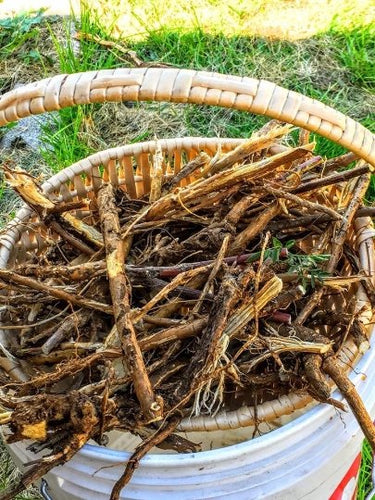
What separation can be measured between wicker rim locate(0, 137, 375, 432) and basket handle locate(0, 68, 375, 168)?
9.6 inches

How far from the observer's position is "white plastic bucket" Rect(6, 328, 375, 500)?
76 centimetres

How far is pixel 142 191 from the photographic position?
1328 mm

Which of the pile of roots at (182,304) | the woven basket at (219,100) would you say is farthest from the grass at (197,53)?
the woven basket at (219,100)

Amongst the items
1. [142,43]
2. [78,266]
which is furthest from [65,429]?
[142,43]

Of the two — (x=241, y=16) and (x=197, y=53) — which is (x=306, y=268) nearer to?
(x=197, y=53)

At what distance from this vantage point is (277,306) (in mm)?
884

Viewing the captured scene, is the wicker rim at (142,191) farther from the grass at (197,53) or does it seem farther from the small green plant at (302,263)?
the grass at (197,53)

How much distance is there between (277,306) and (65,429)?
322 mm

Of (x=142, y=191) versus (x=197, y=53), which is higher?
(x=197, y=53)

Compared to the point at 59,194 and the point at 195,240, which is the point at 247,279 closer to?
the point at 195,240

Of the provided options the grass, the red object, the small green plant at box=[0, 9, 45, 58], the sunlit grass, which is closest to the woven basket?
the red object

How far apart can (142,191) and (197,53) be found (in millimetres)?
844

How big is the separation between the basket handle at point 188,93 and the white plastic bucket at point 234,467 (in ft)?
1.13

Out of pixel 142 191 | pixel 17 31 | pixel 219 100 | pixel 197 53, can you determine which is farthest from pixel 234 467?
pixel 17 31
